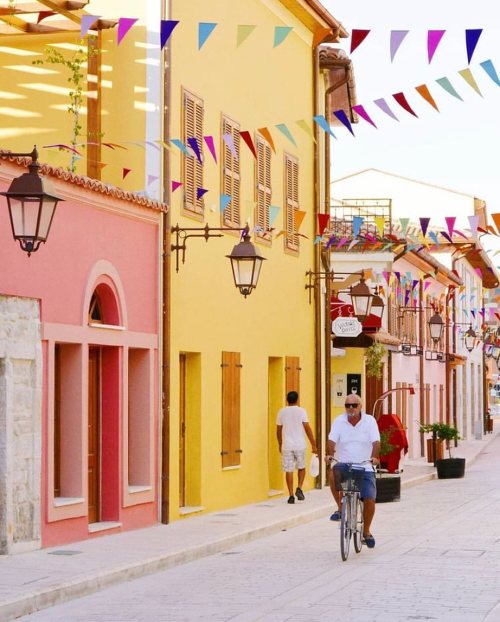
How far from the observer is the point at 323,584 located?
12719mm

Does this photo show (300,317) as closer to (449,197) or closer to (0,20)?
(0,20)

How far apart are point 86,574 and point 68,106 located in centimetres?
747

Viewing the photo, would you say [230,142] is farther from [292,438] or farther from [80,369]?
[292,438]

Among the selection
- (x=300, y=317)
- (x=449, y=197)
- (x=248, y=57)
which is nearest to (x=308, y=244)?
(x=300, y=317)

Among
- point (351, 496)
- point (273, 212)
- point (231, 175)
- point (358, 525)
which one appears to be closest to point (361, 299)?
point (273, 212)

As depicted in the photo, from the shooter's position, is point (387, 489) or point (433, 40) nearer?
point (433, 40)

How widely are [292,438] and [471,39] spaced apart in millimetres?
10778

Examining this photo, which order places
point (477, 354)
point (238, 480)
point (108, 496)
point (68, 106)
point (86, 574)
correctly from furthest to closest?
point (477, 354) → point (238, 480) → point (68, 106) → point (108, 496) → point (86, 574)

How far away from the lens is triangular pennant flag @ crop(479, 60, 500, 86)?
1330cm

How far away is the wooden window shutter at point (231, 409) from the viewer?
21234 mm

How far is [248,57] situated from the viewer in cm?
2252

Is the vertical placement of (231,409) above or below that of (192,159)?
below

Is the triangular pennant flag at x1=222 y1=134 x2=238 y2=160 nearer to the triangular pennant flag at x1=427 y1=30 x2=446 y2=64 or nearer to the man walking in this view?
the man walking

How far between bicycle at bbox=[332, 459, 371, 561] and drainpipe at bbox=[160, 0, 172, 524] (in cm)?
323
